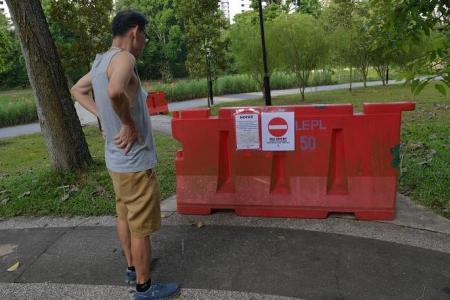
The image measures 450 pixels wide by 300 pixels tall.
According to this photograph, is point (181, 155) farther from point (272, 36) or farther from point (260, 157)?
point (272, 36)

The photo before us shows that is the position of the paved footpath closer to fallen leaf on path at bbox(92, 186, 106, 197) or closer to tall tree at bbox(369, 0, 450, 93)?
fallen leaf on path at bbox(92, 186, 106, 197)

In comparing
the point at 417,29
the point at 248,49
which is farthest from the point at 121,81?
the point at 248,49

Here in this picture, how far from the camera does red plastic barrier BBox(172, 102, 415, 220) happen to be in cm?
441

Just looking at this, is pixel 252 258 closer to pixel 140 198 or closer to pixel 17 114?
pixel 140 198

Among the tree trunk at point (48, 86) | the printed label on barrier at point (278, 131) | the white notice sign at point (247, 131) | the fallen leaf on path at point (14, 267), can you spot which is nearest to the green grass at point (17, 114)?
the tree trunk at point (48, 86)

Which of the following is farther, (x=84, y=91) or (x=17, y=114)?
(x=17, y=114)

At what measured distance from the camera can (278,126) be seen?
14.9 ft

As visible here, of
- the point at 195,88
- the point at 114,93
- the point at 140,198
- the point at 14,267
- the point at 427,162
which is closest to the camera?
the point at 114,93

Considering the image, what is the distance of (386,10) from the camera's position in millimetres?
4344

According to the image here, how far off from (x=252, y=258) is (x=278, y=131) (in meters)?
1.31

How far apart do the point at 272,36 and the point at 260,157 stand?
16.8m

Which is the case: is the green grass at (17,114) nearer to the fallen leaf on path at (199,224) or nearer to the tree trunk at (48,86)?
the tree trunk at (48,86)

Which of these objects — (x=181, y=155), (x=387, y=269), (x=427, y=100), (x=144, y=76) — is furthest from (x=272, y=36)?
(x=144, y=76)

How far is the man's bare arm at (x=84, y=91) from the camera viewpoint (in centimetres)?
323
